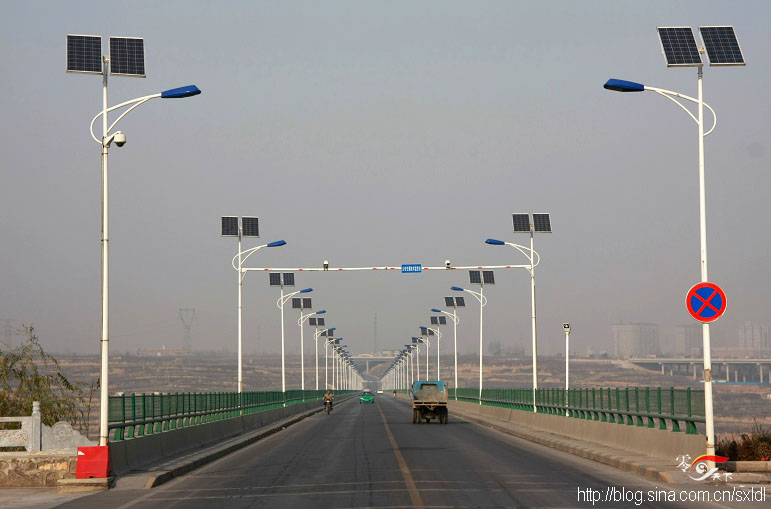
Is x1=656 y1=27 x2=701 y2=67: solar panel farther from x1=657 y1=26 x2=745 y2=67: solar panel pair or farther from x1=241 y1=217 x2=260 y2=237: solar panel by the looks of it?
x1=241 y1=217 x2=260 y2=237: solar panel

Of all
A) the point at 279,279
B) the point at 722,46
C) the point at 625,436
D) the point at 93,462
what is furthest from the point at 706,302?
the point at 279,279

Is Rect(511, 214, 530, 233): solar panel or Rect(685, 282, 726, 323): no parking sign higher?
Rect(511, 214, 530, 233): solar panel

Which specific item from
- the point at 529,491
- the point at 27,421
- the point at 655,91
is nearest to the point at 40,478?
the point at 27,421

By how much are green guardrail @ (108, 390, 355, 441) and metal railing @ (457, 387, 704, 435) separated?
12.9 metres

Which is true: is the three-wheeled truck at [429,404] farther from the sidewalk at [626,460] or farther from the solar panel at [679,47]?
the solar panel at [679,47]

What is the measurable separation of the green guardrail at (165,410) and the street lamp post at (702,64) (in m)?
12.7

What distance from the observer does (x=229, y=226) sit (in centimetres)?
5703

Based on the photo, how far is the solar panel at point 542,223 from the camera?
194ft

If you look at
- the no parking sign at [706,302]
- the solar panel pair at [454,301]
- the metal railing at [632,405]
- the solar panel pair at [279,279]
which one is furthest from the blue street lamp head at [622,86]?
the solar panel pair at [454,301]

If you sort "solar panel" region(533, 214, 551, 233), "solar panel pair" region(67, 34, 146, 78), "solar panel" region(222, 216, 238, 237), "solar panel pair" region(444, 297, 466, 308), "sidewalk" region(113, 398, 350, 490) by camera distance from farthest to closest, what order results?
"solar panel pair" region(444, 297, 466, 308) < "solar panel" region(533, 214, 551, 233) < "solar panel" region(222, 216, 238, 237) < "solar panel pair" region(67, 34, 146, 78) < "sidewalk" region(113, 398, 350, 490)

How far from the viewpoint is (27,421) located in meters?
22.1

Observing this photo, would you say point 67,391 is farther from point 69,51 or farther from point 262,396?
point 262,396

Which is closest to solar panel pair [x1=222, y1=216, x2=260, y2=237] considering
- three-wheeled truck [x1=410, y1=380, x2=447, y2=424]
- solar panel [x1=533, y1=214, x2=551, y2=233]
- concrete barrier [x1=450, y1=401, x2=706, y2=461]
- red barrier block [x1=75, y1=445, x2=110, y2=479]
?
three-wheeled truck [x1=410, y1=380, x2=447, y2=424]

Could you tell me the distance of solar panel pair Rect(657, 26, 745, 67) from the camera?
2662cm
